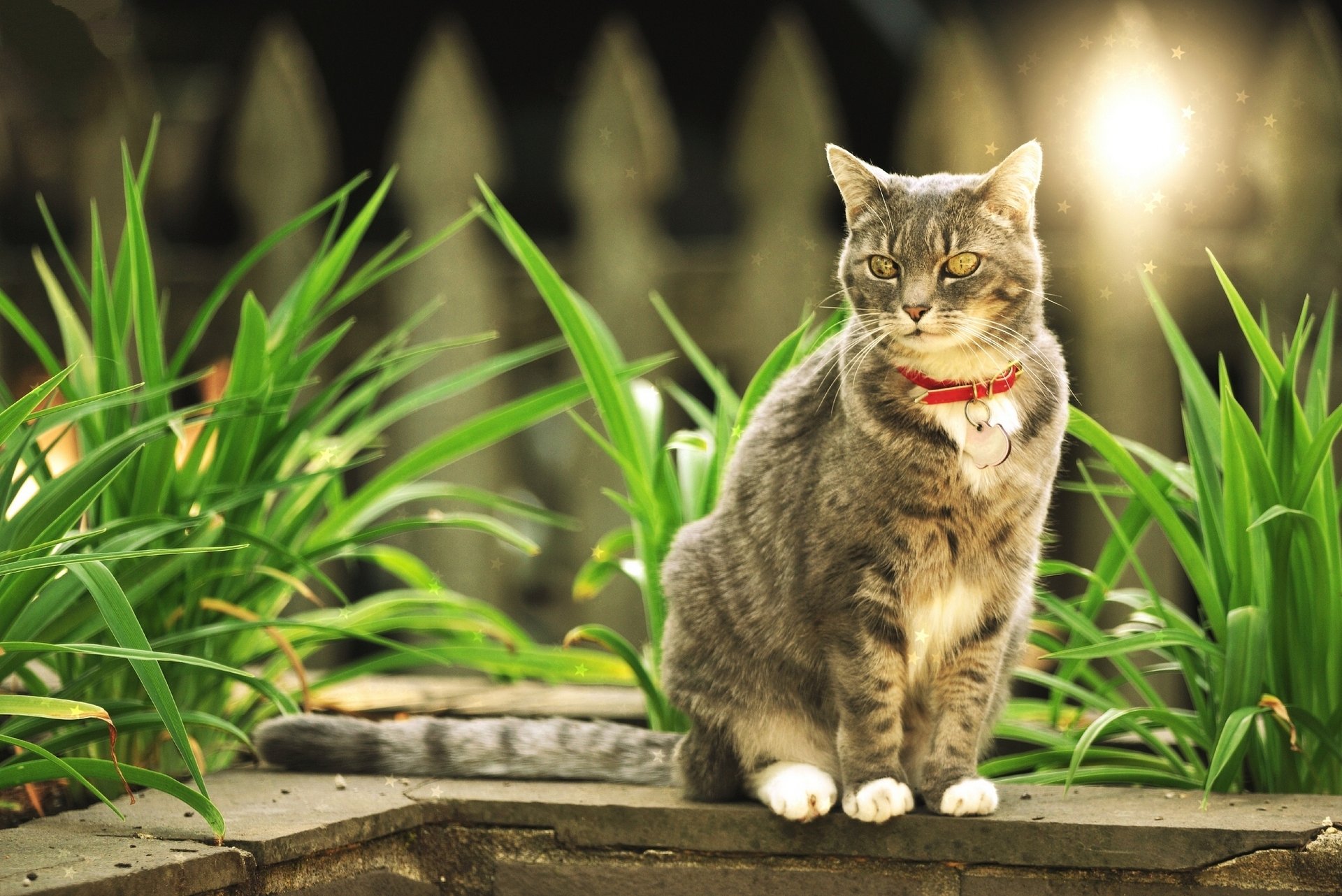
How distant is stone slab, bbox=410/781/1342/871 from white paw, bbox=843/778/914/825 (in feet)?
0.15

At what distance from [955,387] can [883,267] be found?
0.68ft

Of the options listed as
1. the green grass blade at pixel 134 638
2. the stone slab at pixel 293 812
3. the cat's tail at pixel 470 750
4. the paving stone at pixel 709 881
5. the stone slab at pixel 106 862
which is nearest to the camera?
the stone slab at pixel 106 862

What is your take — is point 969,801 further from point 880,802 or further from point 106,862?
point 106,862

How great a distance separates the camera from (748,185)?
11.2ft

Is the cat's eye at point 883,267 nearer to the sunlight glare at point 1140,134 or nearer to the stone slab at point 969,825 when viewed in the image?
the stone slab at point 969,825

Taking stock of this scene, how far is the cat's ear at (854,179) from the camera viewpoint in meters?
1.88

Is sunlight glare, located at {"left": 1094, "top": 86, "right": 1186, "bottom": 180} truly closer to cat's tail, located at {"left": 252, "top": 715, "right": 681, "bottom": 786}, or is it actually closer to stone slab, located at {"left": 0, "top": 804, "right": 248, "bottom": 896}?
cat's tail, located at {"left": 252, "top": 715, "right": 681, "bottom": 786}

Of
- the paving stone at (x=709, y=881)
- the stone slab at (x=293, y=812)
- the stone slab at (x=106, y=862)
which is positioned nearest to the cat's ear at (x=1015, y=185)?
the paving stone at (x=709, y=881)

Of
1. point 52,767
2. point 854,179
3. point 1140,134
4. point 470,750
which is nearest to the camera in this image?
point 52,767

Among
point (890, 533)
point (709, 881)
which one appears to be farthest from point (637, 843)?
point (890, 533)

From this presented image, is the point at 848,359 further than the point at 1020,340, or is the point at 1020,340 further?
the point at 848,359

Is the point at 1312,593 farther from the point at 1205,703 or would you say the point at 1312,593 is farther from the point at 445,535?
the point at 445,535

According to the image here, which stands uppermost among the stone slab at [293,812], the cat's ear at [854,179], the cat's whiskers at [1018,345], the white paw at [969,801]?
the cat's ear at [854,179]

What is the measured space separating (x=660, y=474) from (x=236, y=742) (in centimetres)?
92
